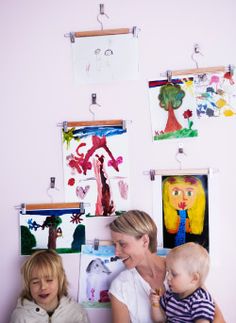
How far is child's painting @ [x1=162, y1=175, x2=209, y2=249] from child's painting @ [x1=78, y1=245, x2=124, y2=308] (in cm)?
22

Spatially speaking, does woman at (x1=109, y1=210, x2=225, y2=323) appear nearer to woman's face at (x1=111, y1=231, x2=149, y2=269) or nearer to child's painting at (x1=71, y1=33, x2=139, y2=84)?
woman's face at (x1=111, y1=231, x2=149, y2=269)

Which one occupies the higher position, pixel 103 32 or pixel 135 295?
pixel 103 32

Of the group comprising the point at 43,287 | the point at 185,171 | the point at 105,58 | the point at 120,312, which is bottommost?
the point at 120,312

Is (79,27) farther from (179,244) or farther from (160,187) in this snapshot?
(179,244)

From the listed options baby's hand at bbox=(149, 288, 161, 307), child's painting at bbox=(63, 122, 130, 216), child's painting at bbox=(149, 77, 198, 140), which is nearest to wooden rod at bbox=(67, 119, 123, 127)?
child's painting at bbox=(63, 122, 130, 216)

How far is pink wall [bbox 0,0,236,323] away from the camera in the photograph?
4.14 feet

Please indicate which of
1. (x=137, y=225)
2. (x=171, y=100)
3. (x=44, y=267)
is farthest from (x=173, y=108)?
(x=44, y=267)

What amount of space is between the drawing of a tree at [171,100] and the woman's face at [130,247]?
39cm

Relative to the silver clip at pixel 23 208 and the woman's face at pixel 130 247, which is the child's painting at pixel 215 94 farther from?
the silver clip at pixel 23 208

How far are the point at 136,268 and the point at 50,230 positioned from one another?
334 millimetres

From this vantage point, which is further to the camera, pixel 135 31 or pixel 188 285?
pixel 135 31

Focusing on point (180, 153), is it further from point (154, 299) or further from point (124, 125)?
point (154, 299)

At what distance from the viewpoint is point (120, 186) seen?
1283 millimetres

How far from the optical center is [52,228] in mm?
1300
